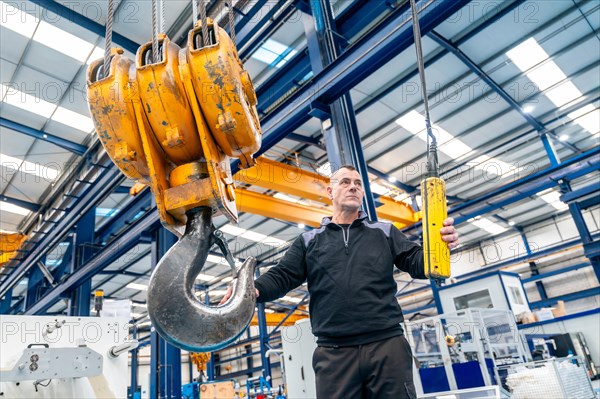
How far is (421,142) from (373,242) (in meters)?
7.41

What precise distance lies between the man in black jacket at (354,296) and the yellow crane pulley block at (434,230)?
25 mm

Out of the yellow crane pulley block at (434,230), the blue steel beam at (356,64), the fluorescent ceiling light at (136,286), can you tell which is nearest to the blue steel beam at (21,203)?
the fluorescent ceiling light at (136,286)

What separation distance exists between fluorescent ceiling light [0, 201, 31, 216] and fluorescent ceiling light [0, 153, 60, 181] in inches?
51.2

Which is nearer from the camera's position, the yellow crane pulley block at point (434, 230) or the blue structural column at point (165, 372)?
the yellow crane pulley block at point (434, 230)

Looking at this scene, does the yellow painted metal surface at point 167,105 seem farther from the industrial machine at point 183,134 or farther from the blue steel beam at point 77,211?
the blue steel beam at point 77,211

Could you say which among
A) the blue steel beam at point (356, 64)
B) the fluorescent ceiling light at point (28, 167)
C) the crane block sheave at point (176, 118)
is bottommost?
the crane block sheave at point (176, 118)

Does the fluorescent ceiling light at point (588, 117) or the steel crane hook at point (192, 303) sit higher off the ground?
the fluorescent ceiling light at point (588, 117)

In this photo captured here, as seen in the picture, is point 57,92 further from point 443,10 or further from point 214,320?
point 214,320

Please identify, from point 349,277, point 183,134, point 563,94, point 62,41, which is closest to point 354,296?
point 349,277

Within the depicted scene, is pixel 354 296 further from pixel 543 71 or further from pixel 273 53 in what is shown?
pixel 543 71

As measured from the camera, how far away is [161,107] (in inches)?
40.5

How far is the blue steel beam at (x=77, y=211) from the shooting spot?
6.02 m

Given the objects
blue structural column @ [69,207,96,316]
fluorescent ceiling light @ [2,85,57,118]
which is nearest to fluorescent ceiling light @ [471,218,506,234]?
blue structural column @ [69,207,96,316]

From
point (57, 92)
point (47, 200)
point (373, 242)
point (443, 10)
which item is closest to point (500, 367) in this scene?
point (443, 10)
